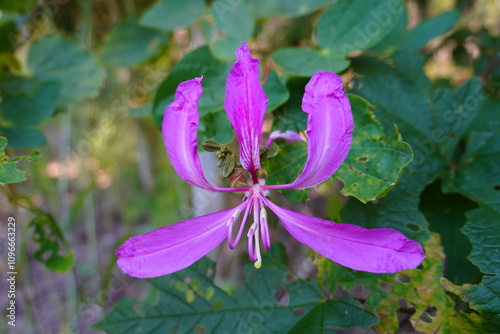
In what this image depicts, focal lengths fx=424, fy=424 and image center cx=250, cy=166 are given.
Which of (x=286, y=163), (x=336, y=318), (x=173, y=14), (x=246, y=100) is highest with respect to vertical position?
(x=173, y=14)

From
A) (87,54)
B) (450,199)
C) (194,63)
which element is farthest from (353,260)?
(87,54)

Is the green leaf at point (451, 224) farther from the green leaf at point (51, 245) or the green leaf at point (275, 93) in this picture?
the green leaf at point (51, 245)

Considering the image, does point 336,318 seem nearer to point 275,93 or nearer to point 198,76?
point 275,93

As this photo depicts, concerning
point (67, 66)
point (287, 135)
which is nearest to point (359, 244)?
point (287, 135)

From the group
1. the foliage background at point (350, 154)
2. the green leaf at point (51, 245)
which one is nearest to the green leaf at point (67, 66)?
the foliage background at point (350, 154)

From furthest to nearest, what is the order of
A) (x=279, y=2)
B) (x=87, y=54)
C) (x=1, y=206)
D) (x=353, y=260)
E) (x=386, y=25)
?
1. (x=1, y=206)
2. (x=87, y=54)
3. (x=279, y=2)
4. (x=386, y=25)
5. (x=353, y=260)

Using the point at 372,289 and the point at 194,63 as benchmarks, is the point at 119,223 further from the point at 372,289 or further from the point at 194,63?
the point at 372,289
